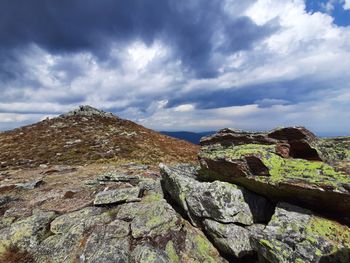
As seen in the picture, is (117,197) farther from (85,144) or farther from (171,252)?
(85,144)

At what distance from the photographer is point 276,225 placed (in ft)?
41.7

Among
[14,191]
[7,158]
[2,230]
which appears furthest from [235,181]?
[7,158]

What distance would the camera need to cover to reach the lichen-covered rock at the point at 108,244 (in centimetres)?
1308

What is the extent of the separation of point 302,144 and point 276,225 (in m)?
5.48

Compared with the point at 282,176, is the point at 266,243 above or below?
below

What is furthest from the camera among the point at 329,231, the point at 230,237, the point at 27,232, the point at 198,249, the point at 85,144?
the point at 85,144

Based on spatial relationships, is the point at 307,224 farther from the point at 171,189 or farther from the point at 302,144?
the point at 171,189

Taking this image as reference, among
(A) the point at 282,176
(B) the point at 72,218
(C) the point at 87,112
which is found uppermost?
(C) the point at 87,112

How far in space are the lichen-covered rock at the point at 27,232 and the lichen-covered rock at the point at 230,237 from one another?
9067 millimetres

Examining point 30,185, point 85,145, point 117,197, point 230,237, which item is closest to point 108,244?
point 117,197

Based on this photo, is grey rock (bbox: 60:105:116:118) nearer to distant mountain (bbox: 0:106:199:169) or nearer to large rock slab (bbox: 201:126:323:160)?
distant mountain (bbox: 0:106:199:169)

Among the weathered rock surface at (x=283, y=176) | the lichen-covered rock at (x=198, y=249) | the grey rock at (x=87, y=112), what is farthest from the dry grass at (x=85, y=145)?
the lichen-covered rock at (x=198, y=249)

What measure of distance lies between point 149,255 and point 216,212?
410 centimetres

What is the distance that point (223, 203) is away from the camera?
48.8 ft
